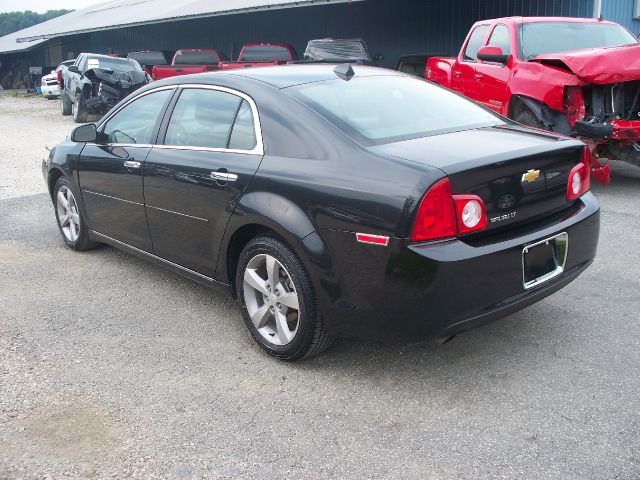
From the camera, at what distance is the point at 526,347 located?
373cm

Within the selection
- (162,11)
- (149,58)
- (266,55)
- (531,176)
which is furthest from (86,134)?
(162,11)

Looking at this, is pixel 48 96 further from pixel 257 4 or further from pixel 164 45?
pixel 257 4

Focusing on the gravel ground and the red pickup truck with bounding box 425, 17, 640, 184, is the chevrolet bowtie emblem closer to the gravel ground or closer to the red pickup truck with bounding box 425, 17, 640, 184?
the gravel ground

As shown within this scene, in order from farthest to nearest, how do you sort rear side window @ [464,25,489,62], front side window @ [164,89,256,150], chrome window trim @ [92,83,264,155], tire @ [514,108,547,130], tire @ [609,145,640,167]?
rear side window @ [464,25,489,62] → tire @ [514,108,547,130] → tire @ [609,145,640,167] → front side window @ [164,89,256,150] → chrome window trim @ [92,83,264,155]

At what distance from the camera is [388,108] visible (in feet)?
12.6

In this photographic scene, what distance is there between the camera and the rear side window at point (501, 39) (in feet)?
27.8

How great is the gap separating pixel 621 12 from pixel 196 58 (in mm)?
11717

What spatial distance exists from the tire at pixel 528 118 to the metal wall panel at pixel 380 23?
27.4 feet

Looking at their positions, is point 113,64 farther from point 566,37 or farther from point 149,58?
point 566,37

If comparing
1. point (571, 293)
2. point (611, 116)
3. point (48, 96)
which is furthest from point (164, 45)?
point (571, 293)

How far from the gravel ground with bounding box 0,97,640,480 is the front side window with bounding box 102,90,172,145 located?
3.58 ft

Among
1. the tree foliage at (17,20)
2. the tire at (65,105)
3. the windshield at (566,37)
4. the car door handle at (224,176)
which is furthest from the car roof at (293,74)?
the tree foliage at (17,20)

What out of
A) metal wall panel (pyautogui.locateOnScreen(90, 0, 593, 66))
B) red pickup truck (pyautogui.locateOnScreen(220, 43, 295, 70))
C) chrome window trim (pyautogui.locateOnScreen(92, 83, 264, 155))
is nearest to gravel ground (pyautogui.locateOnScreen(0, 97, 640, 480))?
chrome window trim (pyautogui.locateOnScreen(92, 83, 264, 155))

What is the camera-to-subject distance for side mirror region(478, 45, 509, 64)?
8156 millimetres
